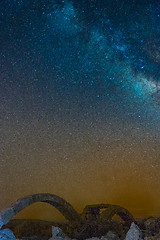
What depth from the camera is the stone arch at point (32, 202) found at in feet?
7.91

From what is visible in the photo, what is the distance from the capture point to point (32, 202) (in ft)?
8.88

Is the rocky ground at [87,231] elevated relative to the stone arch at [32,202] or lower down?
lower down

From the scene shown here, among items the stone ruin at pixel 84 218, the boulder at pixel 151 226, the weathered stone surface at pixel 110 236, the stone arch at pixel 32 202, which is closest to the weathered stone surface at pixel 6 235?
the stone arch at pixel 32 202

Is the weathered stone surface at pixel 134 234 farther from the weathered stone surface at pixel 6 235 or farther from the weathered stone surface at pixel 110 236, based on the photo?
the weathered stone surface at pixel 6 235

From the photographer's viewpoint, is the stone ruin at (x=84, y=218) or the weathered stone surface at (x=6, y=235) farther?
the stone ruin at (x=84, y=218)

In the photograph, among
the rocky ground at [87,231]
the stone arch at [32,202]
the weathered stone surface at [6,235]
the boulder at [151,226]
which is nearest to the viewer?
the weathered stone surface at [6,235]

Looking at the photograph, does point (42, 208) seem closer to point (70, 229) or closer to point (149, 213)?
point (149, 213)

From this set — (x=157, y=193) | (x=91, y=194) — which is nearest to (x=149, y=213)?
(x=157, y=193)

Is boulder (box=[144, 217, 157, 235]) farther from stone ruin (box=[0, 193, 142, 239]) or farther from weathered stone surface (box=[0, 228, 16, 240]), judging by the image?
weathered stone surface (box=[0, 228, 16, 240])

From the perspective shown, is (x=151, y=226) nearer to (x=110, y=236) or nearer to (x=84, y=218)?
(x=110, y=236)

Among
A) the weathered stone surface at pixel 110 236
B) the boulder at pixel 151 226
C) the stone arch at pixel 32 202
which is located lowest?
the weathered stone surface at pixel 110 236

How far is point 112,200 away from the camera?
201 inches

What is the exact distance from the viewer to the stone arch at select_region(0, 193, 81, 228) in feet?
7.91

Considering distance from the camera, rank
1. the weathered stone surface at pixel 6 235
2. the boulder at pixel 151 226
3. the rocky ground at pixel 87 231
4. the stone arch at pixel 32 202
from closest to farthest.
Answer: the weathered stone surface at pixel 6 235, the stone arch at pixel 32 202, the rocky ground at pixel 87 231, the boulder at pixel 151 226
